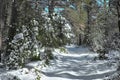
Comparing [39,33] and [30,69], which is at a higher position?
[39,33]

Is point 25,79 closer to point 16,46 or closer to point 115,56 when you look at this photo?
point 16,46

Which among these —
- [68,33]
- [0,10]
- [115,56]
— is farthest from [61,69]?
[0,10]

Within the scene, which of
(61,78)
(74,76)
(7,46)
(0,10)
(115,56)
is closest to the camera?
(0,10)

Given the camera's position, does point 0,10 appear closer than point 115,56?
Yes

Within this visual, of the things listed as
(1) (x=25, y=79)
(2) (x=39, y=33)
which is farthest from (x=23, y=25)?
(1) (x=25, y=79)

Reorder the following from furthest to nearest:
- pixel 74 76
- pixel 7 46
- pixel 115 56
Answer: pixel 7 46
pixel 74 76
pixel 115 56

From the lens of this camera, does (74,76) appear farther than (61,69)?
No

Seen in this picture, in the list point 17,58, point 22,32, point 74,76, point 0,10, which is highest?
point 0,10

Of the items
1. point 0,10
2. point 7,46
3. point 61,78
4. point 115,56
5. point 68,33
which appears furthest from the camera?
point 68,33

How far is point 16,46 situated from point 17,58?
0.65 m

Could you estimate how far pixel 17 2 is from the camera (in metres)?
14.6

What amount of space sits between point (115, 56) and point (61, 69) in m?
3.79

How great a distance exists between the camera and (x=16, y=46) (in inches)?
506

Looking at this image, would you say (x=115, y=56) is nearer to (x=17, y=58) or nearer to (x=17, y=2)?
(x=17, y=58)
